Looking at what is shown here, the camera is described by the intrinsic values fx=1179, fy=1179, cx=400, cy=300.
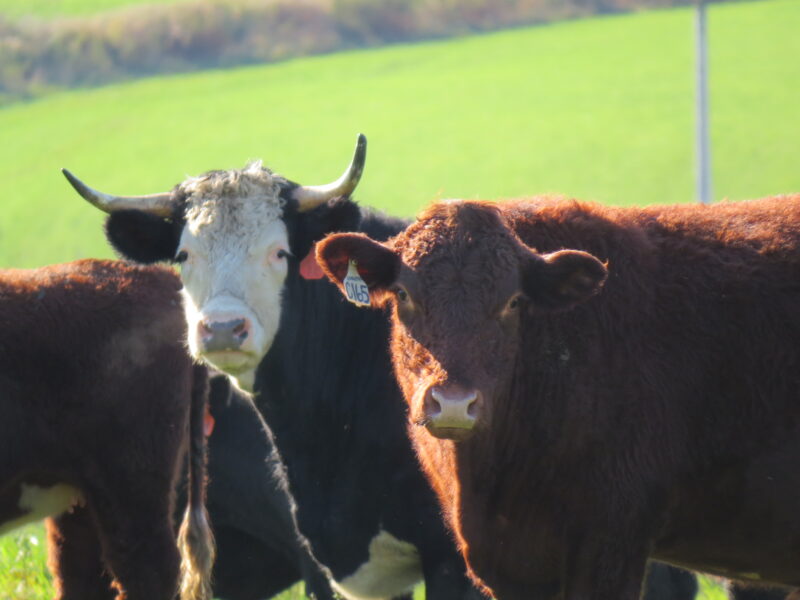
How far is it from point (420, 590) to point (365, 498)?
10.2 ft

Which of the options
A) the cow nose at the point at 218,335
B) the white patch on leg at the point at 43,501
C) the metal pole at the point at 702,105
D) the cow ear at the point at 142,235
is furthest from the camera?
the metal pole at the point at 702,105

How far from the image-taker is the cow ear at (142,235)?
19.7ft

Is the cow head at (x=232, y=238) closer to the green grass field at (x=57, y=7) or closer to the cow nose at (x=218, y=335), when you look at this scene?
the cow nose at (x=218, y=335)

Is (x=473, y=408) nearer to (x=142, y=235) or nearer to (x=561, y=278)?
(x=561, y=278)

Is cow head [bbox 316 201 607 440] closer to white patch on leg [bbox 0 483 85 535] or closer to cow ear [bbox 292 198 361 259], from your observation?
cow ear [bbox 292 198 361 259]

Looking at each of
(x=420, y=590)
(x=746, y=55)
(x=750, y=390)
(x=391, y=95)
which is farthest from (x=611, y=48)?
(x=750, y=390)

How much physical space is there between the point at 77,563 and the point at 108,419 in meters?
1.04

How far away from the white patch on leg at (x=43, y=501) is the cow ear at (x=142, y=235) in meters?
1.23

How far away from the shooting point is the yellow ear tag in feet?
15.2

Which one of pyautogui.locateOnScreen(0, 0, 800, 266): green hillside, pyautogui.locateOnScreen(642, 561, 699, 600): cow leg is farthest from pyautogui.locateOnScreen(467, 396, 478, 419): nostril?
pyautogui.locateOnScreen(0, 0, 800, 266): green hillside

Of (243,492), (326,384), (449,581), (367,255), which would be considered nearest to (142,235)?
(326,384)

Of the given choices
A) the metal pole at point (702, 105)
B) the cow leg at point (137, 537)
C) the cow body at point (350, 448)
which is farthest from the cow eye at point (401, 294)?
the metal pole at point (702, 105)

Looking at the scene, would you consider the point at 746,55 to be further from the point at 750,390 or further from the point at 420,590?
the point at 750,390

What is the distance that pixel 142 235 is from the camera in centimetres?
605
